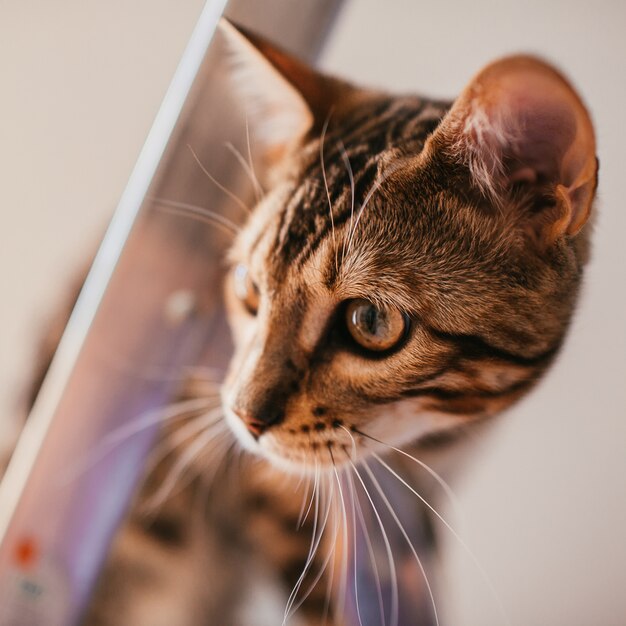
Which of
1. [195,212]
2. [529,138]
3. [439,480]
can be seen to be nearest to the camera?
[529,138]

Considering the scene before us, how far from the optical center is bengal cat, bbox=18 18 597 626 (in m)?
0.46

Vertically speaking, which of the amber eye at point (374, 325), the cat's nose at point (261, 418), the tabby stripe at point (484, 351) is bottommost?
the cat's nose at point (261, 418)

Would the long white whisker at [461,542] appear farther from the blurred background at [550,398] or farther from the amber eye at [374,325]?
the amber eye at [374,325]

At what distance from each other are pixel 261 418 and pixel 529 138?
1.10ft

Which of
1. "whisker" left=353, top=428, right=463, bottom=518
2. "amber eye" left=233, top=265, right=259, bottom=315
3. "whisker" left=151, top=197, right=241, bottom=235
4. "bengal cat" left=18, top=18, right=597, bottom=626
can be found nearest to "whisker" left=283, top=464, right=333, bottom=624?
"bengal cat" left=18, top=18, right=597, bottom=626

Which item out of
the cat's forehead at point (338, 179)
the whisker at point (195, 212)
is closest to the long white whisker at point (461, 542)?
the cat's forehead at point (338, 179)

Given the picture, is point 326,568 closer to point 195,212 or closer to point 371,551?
point 371,551

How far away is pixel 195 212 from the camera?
27.0 inches

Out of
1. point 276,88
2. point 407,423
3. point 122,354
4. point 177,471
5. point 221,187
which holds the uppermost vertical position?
point 276,88

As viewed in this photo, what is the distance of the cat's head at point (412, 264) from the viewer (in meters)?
0.45

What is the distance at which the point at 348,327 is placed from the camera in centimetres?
51

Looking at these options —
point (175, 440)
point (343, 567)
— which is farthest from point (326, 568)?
point (175, 440)

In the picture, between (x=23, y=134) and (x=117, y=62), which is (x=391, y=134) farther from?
(x=23, y=134)

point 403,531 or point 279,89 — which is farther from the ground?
point 279,89
